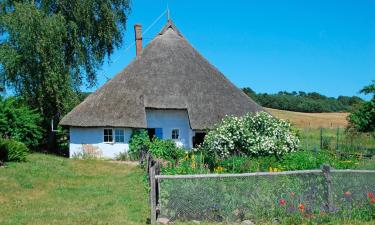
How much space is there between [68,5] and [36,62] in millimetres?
4272

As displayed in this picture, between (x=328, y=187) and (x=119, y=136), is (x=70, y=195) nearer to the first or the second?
(x=328, y=187)

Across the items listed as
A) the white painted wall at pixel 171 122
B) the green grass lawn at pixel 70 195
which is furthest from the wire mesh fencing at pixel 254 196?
the white painted wall at pixel 171 122

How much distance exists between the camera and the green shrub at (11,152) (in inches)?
726

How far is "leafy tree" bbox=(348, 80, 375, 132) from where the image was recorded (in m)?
24.9

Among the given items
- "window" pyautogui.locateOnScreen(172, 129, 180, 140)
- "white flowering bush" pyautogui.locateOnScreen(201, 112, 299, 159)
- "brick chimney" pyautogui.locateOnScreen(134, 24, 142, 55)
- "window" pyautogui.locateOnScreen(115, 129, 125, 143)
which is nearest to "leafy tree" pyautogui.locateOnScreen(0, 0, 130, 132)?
"brick chimney" pyautogui.locateOnScreen(134, 24, 142, 55)

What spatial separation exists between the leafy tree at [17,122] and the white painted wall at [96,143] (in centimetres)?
200

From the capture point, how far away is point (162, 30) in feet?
99.5

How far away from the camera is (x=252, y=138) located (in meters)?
14.5

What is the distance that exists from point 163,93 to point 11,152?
899cm

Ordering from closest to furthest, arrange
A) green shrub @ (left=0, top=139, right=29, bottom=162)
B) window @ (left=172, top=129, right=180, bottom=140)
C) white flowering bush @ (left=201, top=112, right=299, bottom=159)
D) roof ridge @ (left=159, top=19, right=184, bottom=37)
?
white flowering bush @ (left=201, top=112, right=299, bottom=159) → green shrub @ (left=0, top=139, right=29, bottom=162) → window @ (left=172, top=129, right=180, bottom=140) → roof ridge @ (left=159, top=19, right=184, bottom=37)

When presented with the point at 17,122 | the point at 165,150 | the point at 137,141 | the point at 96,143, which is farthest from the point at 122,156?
the point at 17,122

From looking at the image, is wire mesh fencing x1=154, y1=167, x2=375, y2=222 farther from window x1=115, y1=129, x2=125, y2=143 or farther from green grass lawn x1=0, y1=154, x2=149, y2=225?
window x1=115, y1=129, x2=125, y2=143

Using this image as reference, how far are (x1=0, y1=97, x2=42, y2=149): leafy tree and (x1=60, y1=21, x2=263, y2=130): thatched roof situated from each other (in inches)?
61.3

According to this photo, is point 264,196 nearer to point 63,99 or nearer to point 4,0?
point 63,99
